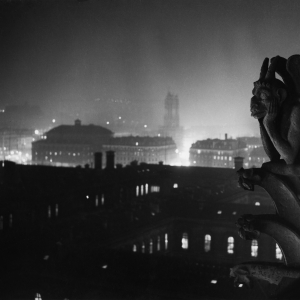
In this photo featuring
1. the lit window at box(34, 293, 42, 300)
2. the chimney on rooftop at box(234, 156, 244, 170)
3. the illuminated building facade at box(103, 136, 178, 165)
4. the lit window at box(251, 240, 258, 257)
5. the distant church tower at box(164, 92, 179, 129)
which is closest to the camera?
the lit window at box(34, 293, 42, 300)

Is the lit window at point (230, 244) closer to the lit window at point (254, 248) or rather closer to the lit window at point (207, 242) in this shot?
the lit window at point (207, 242)

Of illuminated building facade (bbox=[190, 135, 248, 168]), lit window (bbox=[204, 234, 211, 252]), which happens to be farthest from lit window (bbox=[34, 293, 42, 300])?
illuminated building facade (bbox=[190, 135, 248, 168])

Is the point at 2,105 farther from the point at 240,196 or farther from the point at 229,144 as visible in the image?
the point at 229,144

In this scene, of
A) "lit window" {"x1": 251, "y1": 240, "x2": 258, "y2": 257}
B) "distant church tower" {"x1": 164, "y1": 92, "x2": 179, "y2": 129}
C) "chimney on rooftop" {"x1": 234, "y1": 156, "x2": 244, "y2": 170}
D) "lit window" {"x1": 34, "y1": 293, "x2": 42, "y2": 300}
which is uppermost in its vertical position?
"distant church tower" {"x1": 164, "y1": 92, "x2": 179, "y2": 129}

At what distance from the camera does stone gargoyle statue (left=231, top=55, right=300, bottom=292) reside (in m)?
3.08

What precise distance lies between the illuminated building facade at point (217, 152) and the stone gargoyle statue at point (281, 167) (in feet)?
167

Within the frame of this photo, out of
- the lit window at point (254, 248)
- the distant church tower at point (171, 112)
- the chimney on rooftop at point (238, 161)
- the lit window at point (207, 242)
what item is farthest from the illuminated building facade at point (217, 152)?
the lit window at point (254, 248)

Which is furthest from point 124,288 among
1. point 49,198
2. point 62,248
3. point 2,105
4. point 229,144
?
point 229,144

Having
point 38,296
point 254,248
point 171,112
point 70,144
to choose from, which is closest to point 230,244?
point 254,248

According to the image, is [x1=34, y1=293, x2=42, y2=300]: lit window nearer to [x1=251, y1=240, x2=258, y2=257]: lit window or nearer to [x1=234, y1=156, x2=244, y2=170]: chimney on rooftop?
[x1=251, y1=240, x2=258, y2=257]: lit window

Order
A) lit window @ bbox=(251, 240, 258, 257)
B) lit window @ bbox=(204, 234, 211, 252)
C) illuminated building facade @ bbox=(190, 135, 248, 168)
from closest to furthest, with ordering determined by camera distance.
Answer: lit window @ bbox=(251, 240, 258, 257)
lit window @ bbox=(204, 234, 211, 252)
illuminated building facade @ bbox=(190, 135, 248, 168)

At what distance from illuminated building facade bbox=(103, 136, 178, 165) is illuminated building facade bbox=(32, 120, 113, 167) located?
238 cm

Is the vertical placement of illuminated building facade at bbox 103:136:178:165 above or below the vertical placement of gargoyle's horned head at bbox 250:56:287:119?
above

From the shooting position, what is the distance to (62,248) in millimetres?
18578
